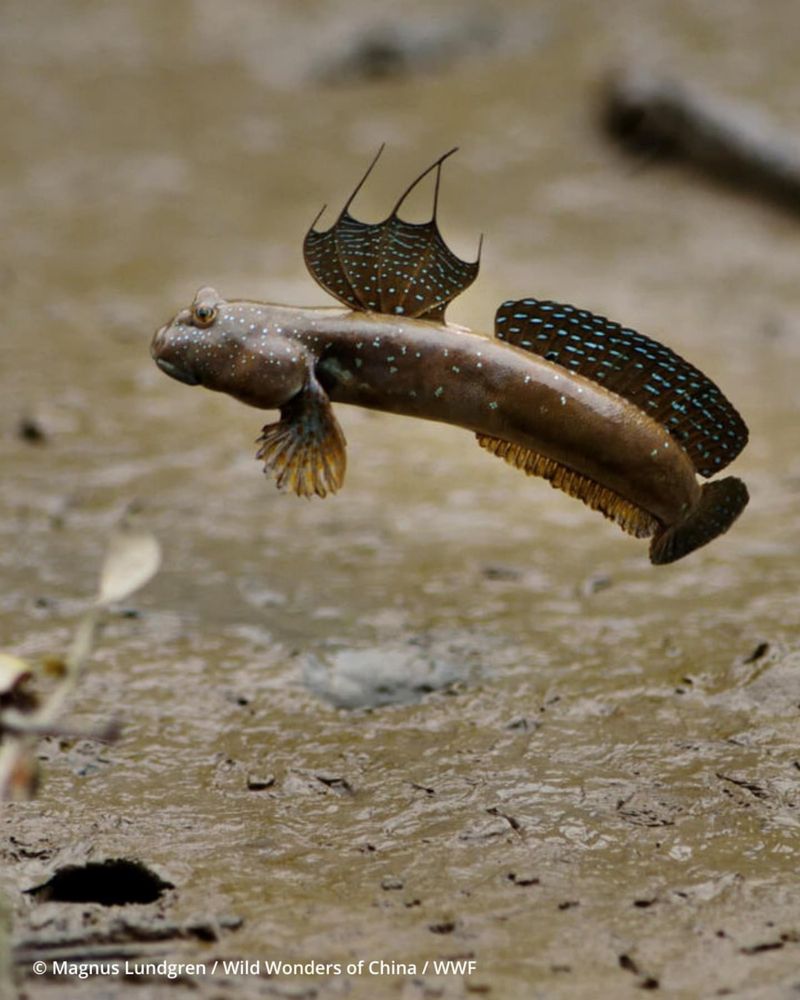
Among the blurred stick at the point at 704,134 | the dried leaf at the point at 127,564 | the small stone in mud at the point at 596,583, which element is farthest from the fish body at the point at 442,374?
the blurred stick at the point at 704,134

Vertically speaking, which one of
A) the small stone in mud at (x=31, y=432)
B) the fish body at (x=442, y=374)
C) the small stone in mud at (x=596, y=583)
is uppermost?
the small stone in mud at (x=31, y=432)

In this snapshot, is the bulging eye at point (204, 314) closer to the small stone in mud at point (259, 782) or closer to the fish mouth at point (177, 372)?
the fish mouth at point (177, 372)

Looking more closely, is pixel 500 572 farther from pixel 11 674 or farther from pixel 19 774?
pixel 19 774

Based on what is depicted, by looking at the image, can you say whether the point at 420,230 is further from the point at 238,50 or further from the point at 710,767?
the point at 238,50

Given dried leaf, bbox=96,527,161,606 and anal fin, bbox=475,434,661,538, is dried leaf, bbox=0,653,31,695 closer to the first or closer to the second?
dried leaf, bbox=96,527,161,606

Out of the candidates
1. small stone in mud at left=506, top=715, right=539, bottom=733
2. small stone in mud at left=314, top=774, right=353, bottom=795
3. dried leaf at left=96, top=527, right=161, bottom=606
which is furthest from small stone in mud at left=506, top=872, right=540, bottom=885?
dried leaf at left=96, top=527, right=161, bottom=606

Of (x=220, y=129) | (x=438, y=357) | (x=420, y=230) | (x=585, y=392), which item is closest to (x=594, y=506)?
(x=585, y=392)

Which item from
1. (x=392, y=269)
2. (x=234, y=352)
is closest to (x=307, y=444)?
(x=234, y=352)
